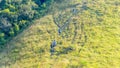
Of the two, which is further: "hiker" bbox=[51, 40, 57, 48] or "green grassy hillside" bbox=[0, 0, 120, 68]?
"hiker" bbox=[51, 40, 57, 48]

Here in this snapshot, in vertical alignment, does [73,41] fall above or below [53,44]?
above

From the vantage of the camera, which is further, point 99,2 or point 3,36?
point 99,2

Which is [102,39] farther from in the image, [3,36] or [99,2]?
[3,36]

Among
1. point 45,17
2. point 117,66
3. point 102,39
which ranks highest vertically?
point 45,17

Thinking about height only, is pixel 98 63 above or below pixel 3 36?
below

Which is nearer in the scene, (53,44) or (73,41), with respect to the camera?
(53,44)

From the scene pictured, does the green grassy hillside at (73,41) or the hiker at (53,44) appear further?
the hiker at (53,44)

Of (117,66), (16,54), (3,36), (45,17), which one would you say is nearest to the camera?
(117,66)

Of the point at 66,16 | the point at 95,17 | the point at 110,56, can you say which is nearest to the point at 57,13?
the point at 66,16
